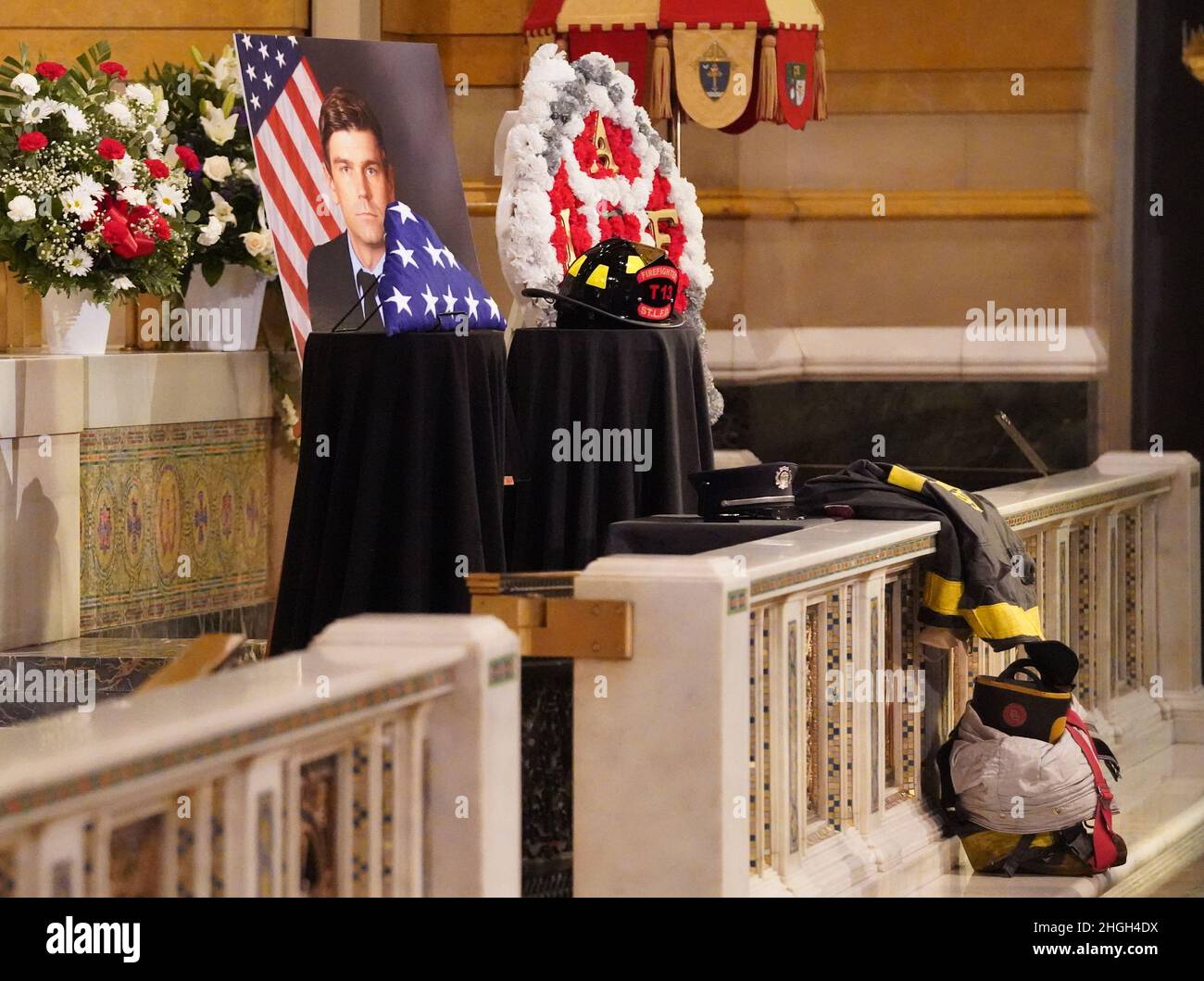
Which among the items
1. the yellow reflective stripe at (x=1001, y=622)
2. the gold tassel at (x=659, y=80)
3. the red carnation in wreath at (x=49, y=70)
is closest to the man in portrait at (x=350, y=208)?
the red carnation in wreath at (x=49, y=70)

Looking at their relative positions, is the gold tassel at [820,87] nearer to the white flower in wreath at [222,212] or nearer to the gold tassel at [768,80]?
the gold tassel at [768,80]

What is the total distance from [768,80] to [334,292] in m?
1.87

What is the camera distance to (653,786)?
362 centimetres

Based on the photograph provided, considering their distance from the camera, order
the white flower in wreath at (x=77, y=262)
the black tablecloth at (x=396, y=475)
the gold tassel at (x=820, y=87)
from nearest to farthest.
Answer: the black tablecloth at (x=396, y=475) < the white flower in wreath at (x=77, y=262) < the gold tassel at (x=820, y=87)

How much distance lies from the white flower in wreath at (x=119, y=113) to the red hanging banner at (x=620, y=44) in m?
1.44

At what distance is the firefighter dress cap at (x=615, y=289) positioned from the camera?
18.1 feet

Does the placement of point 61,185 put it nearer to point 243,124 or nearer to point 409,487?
point 243,124

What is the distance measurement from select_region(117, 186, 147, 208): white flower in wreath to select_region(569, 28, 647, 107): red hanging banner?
1.52 m

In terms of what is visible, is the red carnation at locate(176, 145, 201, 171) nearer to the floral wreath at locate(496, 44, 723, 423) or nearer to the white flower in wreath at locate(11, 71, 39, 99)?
the white flower in wreath at locate(11, 71, 39, 99)

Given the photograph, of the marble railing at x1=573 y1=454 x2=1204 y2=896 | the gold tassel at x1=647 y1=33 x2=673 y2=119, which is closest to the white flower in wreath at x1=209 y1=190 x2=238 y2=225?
the gold tassel at x1=647 y1=33 x2=673 y2=119

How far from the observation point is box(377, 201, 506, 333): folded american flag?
5156mm

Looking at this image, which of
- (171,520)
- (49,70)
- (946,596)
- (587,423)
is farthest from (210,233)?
(946,596)

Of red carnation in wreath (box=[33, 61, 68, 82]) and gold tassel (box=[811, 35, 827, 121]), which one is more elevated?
gold tassel (box=[811, 35, 827, 121])

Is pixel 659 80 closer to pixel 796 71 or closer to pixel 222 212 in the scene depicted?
pixel 796 71
